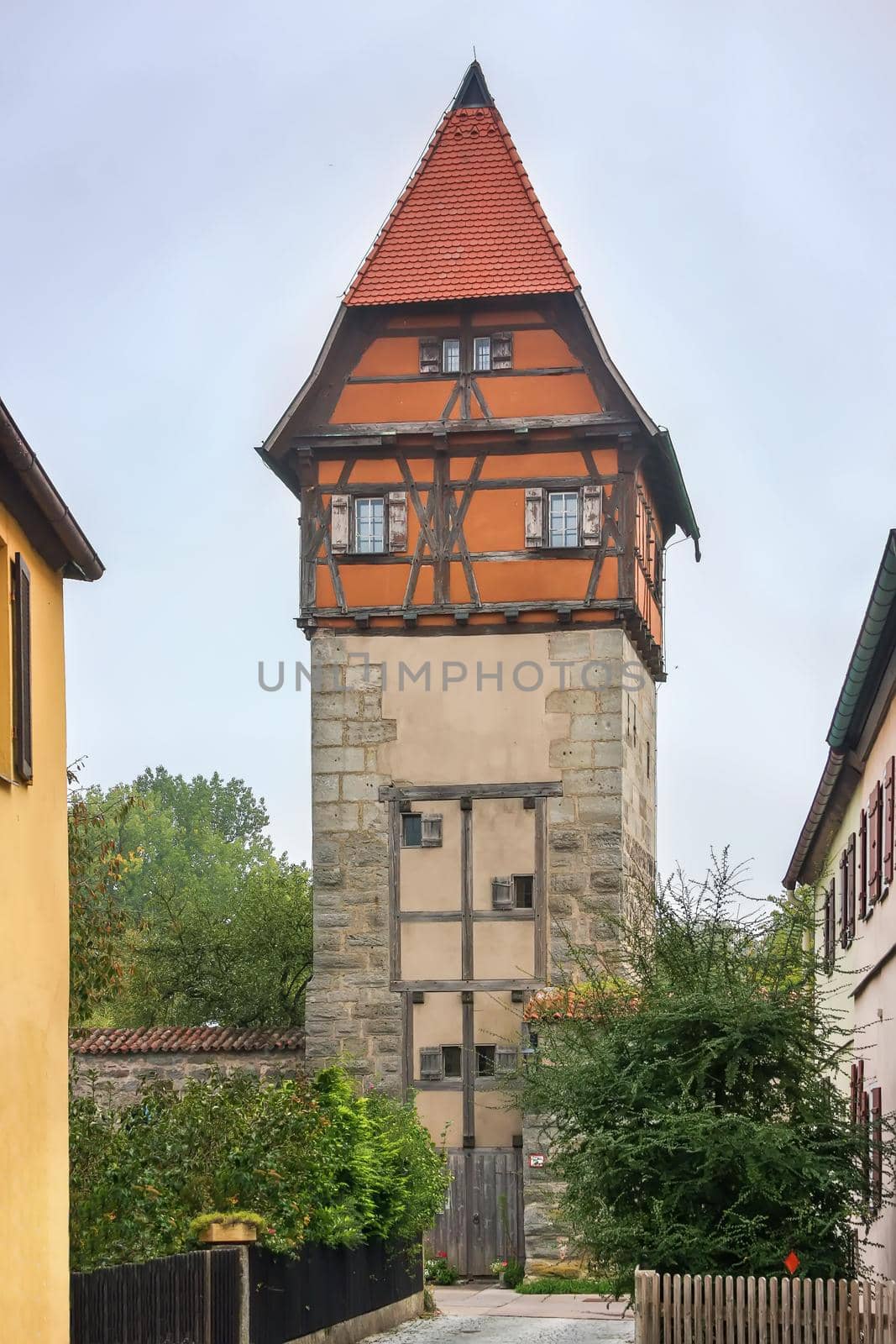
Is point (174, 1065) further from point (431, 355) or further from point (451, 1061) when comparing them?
point (431, 355)

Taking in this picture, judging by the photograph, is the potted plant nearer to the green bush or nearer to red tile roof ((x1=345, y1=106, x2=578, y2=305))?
the green bush

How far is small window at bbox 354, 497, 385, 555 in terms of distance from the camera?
34.5 metres

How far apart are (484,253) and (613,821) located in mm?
9112

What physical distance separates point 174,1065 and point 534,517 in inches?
391

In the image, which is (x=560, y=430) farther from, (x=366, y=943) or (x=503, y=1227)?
(x=503, y=1227)

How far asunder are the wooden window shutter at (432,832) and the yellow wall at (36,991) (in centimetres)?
1930

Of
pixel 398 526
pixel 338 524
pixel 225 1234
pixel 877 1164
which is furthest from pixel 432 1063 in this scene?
pixel 877 1164

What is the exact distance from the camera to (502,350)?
3475cm

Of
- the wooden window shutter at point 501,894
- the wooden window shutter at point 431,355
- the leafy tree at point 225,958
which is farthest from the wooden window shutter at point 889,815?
the leafy tree at point 225,958

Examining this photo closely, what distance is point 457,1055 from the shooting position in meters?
33.4

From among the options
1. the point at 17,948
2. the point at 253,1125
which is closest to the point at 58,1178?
the point at 17,948

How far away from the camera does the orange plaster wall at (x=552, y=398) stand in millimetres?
34469

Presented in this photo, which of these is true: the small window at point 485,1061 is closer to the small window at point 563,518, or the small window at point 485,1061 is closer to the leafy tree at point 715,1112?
the small window at point 563,518


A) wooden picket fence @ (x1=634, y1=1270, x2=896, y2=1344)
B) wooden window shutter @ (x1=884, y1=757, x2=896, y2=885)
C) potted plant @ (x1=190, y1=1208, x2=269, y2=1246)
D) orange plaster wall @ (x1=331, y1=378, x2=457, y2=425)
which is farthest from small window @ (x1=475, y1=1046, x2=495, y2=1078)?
wooden picket fence @ (x1=634, y1=1270, x2=896, y2=1344)
